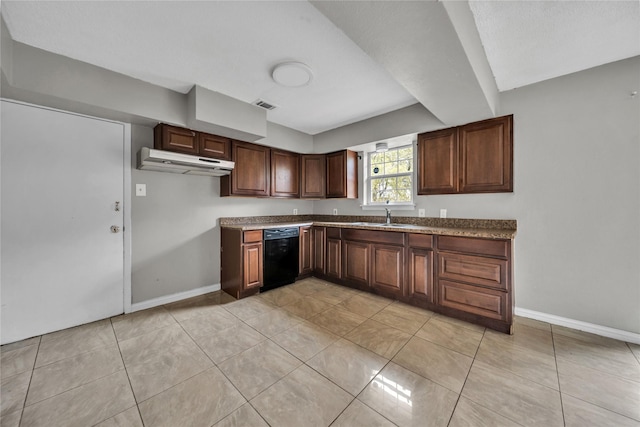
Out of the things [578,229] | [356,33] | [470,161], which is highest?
[356,33]

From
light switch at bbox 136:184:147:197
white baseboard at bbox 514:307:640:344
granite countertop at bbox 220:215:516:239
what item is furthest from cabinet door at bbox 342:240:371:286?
light switch at bbox 136:184:147:197

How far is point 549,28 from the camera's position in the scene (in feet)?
5.70

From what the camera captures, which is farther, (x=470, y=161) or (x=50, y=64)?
(x=470, y=161)

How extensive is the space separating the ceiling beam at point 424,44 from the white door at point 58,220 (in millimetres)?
2679

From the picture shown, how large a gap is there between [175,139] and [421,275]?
318 cm

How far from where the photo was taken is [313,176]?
424 centimetres

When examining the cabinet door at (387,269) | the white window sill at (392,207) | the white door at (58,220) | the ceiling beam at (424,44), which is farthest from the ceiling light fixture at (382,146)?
the white door at (58,220)

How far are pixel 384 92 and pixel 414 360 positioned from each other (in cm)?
267

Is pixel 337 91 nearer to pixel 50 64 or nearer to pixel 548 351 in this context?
pixel 50 64

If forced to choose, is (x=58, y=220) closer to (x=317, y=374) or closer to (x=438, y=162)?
(x=317, y=374)

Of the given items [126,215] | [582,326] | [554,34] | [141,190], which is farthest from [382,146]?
[126,215]

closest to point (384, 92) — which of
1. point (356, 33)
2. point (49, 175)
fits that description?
point (356, 33)

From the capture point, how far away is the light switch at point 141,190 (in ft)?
8.93

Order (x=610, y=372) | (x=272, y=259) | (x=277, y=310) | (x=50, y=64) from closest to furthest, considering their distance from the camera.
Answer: (x=610, y=372)
(x=50, y=64)
(x=277, y=310)
(x=272, y=259)
